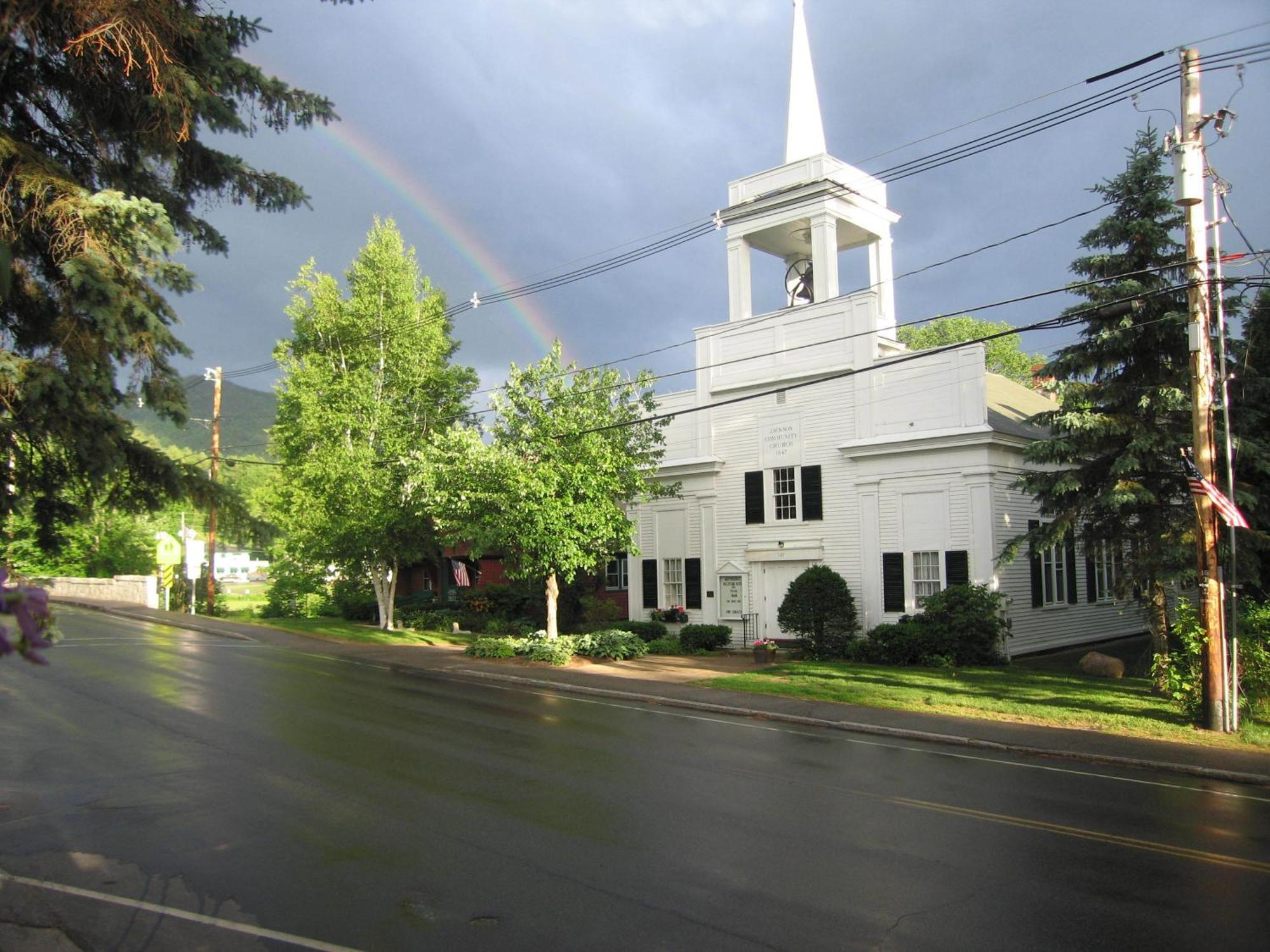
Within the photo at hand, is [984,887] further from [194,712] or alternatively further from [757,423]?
[757,423]

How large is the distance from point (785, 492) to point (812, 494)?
3.57 ft

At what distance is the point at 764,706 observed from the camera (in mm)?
16844

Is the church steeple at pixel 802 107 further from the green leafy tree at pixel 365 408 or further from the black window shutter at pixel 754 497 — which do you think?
the green leafy tree at pixel 365 408

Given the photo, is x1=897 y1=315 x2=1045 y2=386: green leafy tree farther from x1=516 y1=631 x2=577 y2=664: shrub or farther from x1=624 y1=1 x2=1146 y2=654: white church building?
x1=516 y1=631 x2=577 y2=664: shrub

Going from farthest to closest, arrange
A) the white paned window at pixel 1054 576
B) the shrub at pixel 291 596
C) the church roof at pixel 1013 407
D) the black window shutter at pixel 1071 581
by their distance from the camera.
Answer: the shrub at pixel 291 596 → the black window shutter at pixel 1071 581 → the white paned window at pixel 1054 576 → the church roof at pixel 1013 407

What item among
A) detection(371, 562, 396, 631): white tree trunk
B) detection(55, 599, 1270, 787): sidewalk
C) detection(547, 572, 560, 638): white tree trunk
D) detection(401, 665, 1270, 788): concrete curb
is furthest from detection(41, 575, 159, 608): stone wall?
detection(401, 665, 1270, 788): concrete curb

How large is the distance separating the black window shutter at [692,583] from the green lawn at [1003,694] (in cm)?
686

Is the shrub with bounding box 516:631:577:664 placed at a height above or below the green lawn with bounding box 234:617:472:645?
above

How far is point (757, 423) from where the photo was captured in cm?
2817

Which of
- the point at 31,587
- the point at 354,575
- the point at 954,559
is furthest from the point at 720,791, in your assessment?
the point at 354,575

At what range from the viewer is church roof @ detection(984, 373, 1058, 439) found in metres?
25.5

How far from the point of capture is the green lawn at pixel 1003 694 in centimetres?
1437

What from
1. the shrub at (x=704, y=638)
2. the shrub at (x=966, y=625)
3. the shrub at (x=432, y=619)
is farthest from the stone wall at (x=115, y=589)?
the shrub at (x=966, y=625)

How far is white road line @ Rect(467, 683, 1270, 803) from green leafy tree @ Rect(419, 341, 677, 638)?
17.9ft
